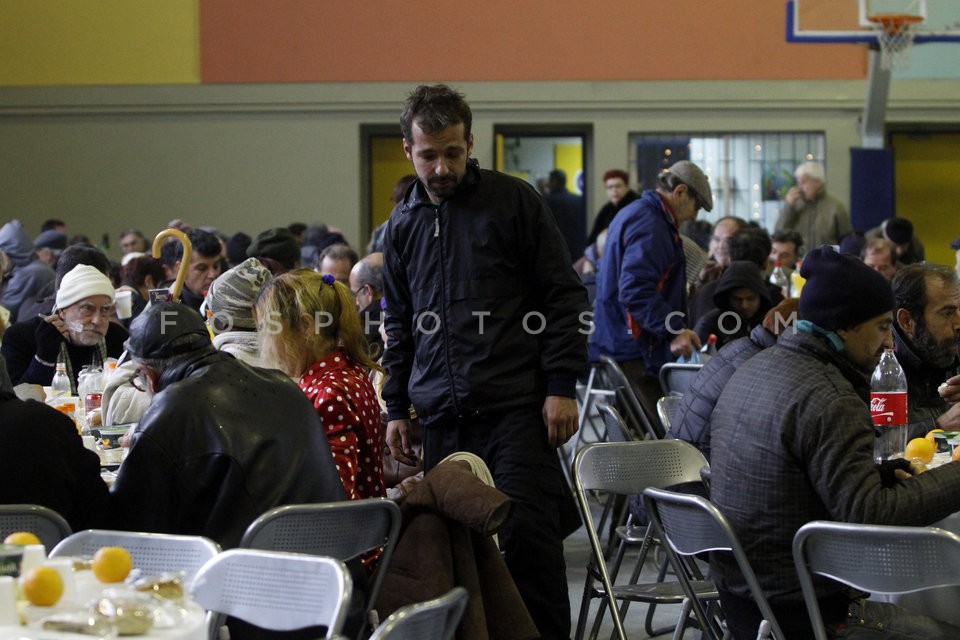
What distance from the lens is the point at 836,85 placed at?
13.2 metres

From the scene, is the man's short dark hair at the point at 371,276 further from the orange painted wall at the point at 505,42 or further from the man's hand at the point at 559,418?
the orange painted wall at the point at 505,42

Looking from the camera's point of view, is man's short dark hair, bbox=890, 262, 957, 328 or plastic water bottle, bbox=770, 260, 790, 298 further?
plastic water bottle, bbox=770, 260, 790, 298

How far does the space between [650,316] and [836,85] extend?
8.38 metres

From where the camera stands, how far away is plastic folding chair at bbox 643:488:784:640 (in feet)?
9.15

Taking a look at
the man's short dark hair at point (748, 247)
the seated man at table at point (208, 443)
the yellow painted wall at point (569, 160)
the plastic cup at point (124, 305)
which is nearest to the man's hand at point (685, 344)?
the man's short dark hair at point (748, 247)

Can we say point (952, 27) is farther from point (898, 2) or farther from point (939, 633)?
point (939, 633)

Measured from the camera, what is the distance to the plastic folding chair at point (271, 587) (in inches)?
86.1

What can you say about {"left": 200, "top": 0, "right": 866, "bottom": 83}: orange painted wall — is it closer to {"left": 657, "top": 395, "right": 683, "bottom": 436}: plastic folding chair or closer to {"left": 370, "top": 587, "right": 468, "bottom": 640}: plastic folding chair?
{"left": 657, "top": 395, "right": 683, "bottom": 436}: plastic folding chair

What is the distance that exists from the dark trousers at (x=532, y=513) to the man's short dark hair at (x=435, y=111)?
0.80 meters

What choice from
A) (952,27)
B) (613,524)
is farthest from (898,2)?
(613,524)

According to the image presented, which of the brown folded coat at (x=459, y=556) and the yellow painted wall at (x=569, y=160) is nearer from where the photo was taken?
the brown folded coat at (x=459, y=556)

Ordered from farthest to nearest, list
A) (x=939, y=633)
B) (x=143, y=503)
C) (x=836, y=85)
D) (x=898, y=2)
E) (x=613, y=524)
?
(x=836, y=85), (x=898, y=2), (x=613, y=524), (x=939, y=633), (x=143, y=503)

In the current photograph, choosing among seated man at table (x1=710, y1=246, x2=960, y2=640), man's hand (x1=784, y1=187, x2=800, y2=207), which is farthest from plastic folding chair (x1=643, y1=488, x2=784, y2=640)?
man's hand (x1=784, y1=187, x2=800, y2=207)

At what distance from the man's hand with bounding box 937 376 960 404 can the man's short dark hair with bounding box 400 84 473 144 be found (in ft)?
5.59
